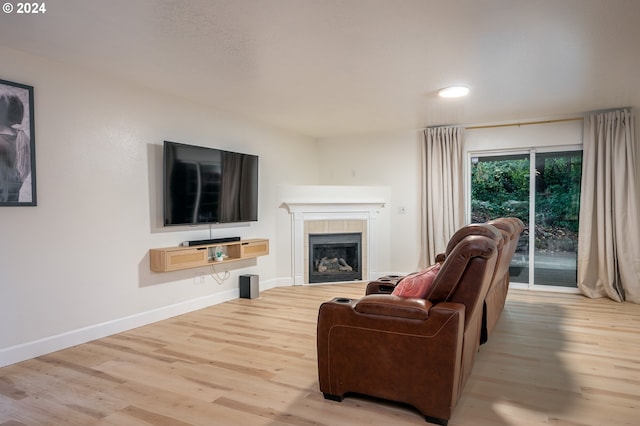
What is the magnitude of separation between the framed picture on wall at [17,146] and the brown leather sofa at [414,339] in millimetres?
2616

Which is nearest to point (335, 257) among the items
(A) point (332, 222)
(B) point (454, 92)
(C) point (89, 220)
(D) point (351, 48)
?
(A) point (332, 222)

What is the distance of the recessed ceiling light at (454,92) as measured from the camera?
164 inches

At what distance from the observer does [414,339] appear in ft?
7.30

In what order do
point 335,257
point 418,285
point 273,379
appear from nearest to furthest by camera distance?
point 418,285, point 273,379, point 335,257

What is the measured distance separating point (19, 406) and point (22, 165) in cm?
181

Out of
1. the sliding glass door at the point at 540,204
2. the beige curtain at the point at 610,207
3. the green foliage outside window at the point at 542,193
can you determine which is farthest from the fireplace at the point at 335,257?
the beige curtain at the point at 610,207

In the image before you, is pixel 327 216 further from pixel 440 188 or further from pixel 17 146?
pixel 17 146

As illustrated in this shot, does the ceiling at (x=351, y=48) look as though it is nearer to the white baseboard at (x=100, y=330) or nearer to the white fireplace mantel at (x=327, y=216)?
the white fireplace mantel at (x=327, y=216)

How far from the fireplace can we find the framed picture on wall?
3919 mm

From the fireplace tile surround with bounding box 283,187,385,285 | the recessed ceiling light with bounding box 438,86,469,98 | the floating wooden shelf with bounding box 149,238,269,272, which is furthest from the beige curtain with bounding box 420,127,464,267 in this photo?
the floating wooden shelf with bounding box 149,238,269,272

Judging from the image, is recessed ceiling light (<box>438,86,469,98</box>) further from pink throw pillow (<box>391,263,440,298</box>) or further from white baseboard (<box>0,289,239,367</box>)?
white baseboard (<box>0,289,239,367</box>)

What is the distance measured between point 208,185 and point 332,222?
2358 mm

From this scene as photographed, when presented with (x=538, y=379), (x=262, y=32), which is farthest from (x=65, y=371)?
(x=538, y=379)

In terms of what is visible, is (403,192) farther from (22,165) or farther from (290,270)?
(22,165)
